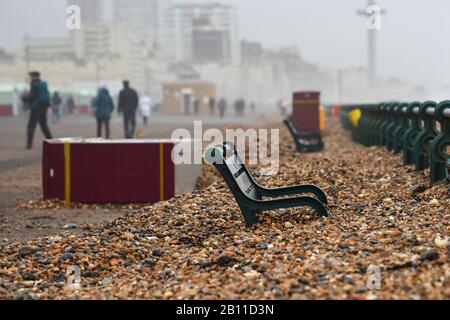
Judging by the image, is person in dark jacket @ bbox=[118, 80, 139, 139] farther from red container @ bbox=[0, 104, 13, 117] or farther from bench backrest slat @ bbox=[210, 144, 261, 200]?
red container @ bbox=[0, 104, 13, 117]

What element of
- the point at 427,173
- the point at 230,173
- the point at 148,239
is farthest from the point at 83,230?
the point at 427,173

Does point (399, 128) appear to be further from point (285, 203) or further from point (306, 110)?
point (306, 110)

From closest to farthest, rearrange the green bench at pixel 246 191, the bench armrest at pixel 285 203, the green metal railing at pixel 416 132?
the green bench at pixel 246 191, the bench armrest at pixel 285 203, the green metal railing at pixel 416 132

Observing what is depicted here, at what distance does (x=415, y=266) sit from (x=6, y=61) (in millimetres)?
174639

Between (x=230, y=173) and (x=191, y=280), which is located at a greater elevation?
(x=230, y=173)

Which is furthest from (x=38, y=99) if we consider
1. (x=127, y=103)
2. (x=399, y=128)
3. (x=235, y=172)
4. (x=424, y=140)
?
(x=235, y=172)

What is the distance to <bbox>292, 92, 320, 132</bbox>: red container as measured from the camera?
2884 cm

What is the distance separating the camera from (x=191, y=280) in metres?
6.12

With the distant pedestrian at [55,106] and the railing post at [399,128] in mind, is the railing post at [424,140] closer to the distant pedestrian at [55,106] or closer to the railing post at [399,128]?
the railing post at [399,128]

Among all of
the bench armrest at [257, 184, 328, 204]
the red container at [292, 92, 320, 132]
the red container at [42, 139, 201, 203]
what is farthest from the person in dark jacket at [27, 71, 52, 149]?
the bench armrest at [257, 184, 328, 204]

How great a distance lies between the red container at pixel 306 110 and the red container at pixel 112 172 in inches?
688

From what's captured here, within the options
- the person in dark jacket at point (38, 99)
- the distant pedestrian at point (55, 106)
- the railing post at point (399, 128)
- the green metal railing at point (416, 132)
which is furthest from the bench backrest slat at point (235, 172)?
the distant pedestrian at point (55, 106)

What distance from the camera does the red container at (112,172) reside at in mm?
11438
